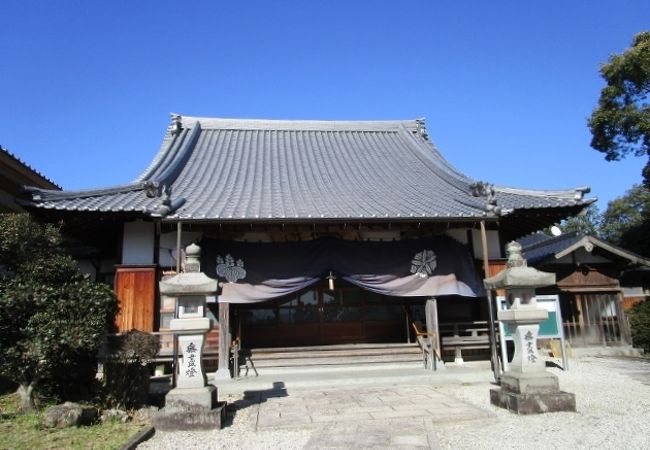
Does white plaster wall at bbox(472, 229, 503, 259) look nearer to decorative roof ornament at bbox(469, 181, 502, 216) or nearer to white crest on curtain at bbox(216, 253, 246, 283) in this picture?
decorative roof ornament at bbox(469, 181, 502, 216)

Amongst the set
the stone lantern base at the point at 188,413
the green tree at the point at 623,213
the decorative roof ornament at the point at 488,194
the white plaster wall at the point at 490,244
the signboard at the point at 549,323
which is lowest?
the stone lantern base at the point at 188,413

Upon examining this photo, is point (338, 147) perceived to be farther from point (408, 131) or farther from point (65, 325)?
point (65, 325)

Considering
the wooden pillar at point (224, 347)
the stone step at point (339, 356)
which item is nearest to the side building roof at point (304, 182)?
the wooden pillar at point (224, 347)

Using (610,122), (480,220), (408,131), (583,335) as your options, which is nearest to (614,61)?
(610,122)

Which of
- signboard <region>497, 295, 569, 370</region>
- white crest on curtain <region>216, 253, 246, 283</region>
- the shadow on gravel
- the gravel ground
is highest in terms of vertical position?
white crest on curtain <region>216, 253, 246, 283</region>

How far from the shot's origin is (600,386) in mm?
8977

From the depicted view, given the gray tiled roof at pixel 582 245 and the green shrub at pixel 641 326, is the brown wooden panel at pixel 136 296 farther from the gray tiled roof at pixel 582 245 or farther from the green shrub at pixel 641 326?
the green shrub at pixel 641 326

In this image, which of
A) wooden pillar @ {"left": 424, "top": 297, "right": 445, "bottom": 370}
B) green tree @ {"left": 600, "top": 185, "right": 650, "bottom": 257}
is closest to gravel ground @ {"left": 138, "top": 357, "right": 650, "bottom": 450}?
wooden pillar @ {"left": 424, "top": 297, "right": 445, "bottom": 370}

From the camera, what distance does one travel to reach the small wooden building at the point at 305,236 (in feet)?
33.6

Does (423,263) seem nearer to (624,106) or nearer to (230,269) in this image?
(230,269)

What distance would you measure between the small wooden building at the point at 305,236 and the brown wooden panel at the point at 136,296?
22 mm

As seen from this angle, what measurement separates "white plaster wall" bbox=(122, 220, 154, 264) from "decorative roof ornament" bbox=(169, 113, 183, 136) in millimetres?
5634

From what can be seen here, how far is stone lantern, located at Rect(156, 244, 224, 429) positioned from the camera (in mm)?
6484

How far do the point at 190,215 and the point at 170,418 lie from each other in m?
4.38
